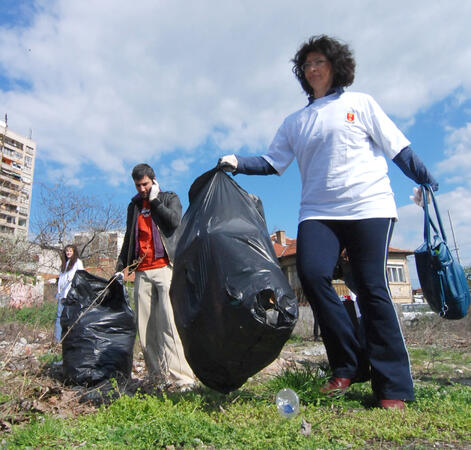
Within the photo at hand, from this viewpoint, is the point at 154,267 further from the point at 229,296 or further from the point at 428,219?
the point at 428,219

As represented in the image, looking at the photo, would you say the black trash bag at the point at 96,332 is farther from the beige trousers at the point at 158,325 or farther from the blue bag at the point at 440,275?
the blue bag at the point at 440,275

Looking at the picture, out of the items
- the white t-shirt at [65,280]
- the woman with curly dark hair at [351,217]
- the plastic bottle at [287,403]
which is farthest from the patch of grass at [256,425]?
the white t-shirt at [65,280]

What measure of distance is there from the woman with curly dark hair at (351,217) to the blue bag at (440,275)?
0.78 feet

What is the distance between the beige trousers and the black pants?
1.36 meters

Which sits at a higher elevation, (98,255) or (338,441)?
(98,255)

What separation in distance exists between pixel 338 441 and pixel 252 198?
4.24 ft

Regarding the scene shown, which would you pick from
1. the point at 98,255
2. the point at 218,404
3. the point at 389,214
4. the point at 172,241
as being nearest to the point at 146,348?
the point at 172,241

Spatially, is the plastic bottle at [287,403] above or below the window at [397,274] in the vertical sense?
below

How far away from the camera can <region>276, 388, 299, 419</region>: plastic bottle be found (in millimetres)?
1939

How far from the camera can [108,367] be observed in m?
2.95

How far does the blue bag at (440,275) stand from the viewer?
7.73ft

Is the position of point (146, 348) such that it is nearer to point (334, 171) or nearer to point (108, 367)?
point (108, 367)

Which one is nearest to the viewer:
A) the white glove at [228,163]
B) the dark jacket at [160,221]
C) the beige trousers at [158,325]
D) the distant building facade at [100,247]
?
the white glove at [228,163]

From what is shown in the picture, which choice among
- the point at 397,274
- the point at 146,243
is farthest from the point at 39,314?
the point at 397,274
